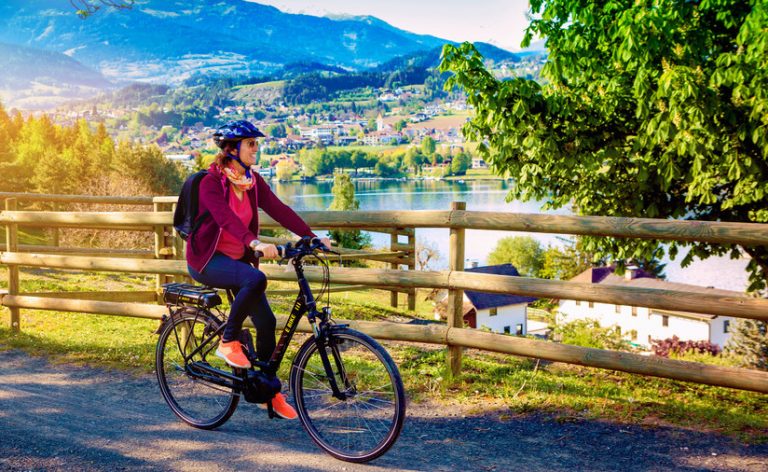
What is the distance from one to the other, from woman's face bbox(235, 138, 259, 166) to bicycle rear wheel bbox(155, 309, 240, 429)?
45.9 inches

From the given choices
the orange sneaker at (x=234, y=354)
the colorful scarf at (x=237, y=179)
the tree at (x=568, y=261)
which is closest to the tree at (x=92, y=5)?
the colorful scarf at (x=237, y=179)

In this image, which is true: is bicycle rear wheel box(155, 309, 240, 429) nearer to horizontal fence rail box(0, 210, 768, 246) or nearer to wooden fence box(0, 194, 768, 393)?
wooden fence box(0, 194, 768, 393)

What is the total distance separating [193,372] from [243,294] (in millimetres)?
1061

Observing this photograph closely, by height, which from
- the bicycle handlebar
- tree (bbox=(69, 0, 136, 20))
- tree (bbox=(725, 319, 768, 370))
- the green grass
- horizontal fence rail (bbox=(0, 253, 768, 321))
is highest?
tree (bbox=(69, 0, 136, 20))

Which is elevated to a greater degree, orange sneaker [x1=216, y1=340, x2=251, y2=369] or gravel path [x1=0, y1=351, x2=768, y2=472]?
orange sneaker [x1=216, y1=340, x2=251, y2=369]

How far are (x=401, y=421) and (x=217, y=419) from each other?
163 cm

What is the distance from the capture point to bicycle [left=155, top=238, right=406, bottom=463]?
443 cm

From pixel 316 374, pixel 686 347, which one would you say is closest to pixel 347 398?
pixel 316 374

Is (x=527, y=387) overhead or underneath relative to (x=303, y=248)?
underneath

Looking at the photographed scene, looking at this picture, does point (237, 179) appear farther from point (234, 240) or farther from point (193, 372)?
point (193, 372)

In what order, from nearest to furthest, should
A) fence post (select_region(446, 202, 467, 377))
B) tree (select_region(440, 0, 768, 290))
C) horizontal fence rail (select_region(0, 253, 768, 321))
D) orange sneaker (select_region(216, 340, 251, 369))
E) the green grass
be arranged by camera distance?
orange sneaker (select_region(216, 340, 251, 369)) < horizontal fence rail (select_region(0, 253, 768, 321)) < the green grass < fence post (select_region(446, 202, 467, 377)) < tree (select_region(440, 0, 768, 290))

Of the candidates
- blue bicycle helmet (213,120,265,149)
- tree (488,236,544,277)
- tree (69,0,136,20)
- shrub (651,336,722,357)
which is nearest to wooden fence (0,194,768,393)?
blue bicycle helmet (213,120,265,149)

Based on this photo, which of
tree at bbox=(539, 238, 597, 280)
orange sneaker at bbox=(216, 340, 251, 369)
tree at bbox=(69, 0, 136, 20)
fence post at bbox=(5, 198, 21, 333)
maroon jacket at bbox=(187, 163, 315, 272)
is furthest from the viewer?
tree at bbox=(539, 238, 597, 280)

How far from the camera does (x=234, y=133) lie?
4.68m
